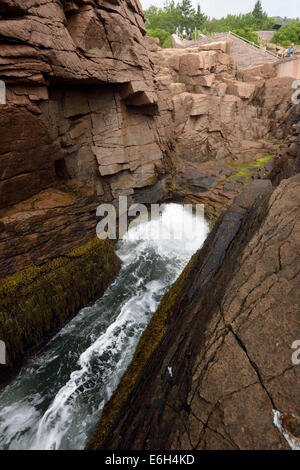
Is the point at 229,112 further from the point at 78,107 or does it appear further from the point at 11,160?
the point at 11,160

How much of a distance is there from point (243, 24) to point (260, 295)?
3183 inches

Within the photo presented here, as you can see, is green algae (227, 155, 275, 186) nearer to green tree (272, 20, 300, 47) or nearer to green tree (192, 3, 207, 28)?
green tree (272, 20, 300, 47)

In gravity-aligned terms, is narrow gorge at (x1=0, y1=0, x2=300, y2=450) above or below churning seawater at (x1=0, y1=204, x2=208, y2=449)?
above

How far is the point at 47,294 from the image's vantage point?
8.37 m

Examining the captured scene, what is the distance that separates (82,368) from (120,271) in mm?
4934

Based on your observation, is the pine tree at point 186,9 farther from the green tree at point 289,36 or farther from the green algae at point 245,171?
the green algae at point 245,171

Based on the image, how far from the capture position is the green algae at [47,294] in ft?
24.4

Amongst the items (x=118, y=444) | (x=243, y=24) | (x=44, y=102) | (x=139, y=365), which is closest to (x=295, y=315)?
(x=118, y=444)

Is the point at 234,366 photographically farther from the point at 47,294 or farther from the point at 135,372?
the point at 47,294

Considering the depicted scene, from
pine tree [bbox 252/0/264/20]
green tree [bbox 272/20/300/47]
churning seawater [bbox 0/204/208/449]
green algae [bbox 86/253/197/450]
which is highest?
pine tree [bbox 252/0/264/20]

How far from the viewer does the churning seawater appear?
6020mm

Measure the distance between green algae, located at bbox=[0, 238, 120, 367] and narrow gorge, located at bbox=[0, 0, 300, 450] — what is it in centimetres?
6

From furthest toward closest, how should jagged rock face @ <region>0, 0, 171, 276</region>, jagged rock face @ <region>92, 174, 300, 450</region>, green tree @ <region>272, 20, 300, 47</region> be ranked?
green tree @ <region>272, 20, 300, 47</region>, jagged rock face @ <region>0, 0, 171, 276</region>, jagged rock face @ <region>92, 174, 300, 450</region>

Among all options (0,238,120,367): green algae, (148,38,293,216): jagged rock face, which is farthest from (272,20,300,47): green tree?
(0,238,120,367): green algae
